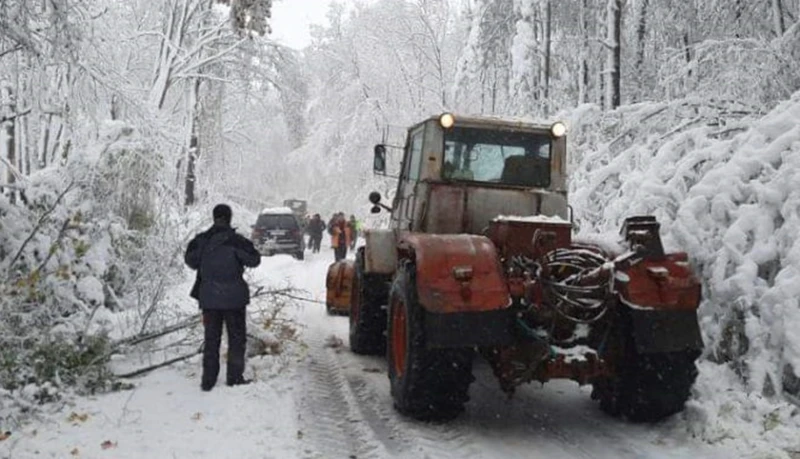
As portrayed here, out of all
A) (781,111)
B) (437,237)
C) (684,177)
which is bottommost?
(437,237)

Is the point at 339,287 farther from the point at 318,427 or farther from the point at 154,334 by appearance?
the point at 318,427

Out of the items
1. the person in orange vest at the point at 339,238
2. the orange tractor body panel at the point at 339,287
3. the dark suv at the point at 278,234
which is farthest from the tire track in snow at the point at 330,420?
the dark suv at the point at 278,234

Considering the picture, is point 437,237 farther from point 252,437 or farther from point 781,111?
point 781,111

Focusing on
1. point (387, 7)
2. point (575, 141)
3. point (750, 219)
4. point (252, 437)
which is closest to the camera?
point (252, 437)

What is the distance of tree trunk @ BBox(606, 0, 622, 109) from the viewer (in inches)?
569

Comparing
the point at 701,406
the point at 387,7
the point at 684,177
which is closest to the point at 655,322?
the point at 701,406

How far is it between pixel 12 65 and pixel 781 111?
753 centimetres

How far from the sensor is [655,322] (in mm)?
5441

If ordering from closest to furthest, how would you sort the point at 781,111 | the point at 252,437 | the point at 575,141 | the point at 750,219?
the point at 252,437, the point at 750,219, the point at 781,111, the point at 575,141

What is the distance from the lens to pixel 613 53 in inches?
578

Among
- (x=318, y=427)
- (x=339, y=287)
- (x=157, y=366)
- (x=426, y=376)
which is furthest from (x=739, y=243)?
(x=339, y=287)

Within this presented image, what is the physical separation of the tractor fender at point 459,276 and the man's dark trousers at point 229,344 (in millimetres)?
2024

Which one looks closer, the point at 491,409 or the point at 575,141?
the point at 491,409

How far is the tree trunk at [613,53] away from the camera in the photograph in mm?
14461
